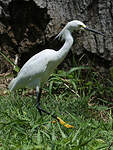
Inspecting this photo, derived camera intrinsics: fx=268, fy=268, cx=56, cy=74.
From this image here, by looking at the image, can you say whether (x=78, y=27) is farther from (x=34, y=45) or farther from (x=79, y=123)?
(x=34, y=45)

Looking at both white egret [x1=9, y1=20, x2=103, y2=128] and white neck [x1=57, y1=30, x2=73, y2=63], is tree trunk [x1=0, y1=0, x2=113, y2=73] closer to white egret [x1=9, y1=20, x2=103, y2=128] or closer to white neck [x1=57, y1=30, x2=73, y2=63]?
white egret [x1=9, y1=20, x2=103, y2=128]

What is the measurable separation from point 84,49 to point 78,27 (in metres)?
1.01

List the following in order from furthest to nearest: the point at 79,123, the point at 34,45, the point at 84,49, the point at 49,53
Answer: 1. the point at 34,45
2. the point at 84,49
3. the point at 49,53
4. the point at 79,123

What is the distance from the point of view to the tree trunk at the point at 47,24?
3963mm

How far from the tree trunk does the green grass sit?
18.0 inches

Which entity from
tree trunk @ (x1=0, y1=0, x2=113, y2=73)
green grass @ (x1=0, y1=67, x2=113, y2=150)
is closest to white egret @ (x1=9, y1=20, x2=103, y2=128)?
green grass @ (x1=0, y1=67, x2=113, y2=150)

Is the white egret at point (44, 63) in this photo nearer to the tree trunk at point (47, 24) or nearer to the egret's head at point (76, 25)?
the egret's head at point (76, 25)

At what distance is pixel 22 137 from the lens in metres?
2.45

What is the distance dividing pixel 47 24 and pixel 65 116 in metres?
1.80

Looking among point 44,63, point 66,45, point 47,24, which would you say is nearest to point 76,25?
point 66,45

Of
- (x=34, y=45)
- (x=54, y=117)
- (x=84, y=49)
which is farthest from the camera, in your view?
(x=34, y=45)

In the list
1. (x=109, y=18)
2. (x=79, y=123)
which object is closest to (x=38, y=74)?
(x=79, y=123)

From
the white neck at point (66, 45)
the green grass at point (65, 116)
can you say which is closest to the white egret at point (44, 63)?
the white neck at point (66, 45)

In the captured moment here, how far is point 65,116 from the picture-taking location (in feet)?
10.3
